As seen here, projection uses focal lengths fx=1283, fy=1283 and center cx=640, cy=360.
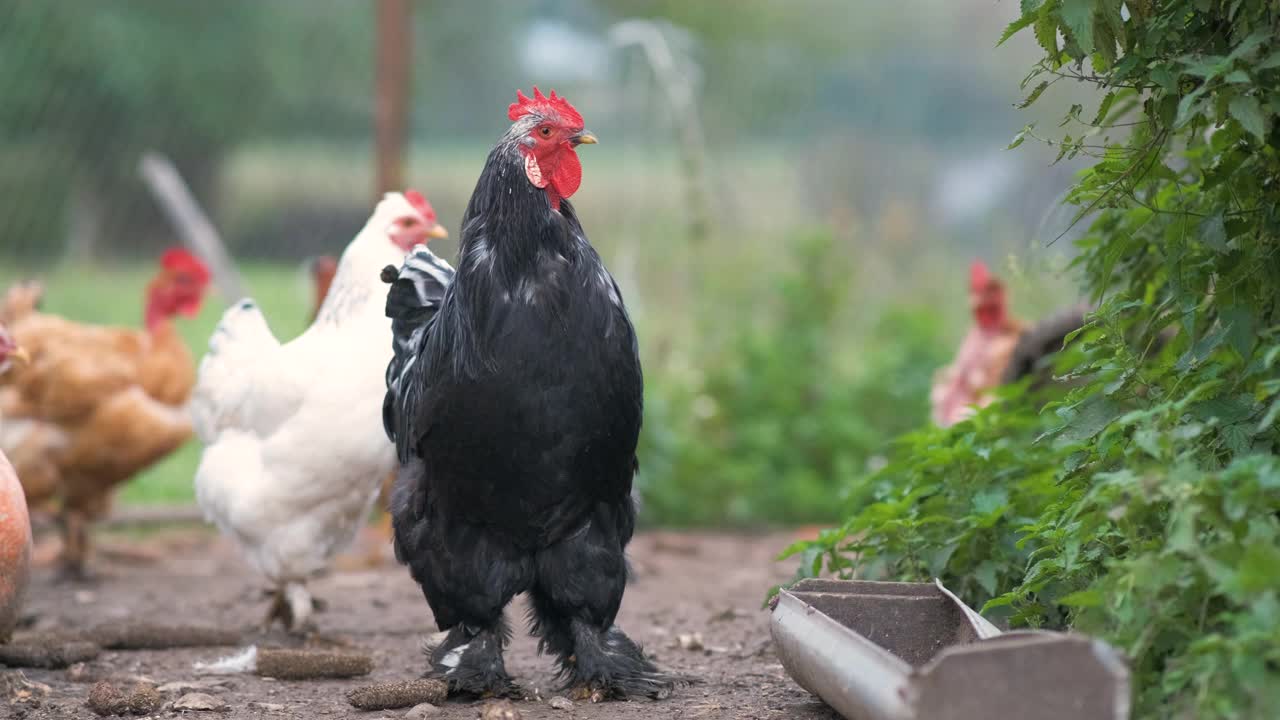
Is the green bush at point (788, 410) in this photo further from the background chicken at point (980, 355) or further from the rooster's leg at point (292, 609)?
the rooster's leg at point (292, 609)

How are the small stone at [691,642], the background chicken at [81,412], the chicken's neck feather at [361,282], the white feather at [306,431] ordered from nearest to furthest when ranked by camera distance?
the small stone at [691,642] → the white feather at [306,431] → the chicken's neck feather at [361,282] → the background chicken at [81,412]

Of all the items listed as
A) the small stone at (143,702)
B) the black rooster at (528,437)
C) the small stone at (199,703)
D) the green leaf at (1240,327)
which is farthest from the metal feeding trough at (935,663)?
the small stone at (143,702)

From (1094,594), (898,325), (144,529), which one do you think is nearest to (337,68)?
(144,529)

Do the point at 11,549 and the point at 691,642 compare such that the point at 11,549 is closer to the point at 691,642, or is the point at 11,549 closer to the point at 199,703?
the point at 199,703

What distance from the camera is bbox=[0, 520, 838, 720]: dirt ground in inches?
143

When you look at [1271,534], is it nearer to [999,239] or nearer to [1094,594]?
[1094,594]

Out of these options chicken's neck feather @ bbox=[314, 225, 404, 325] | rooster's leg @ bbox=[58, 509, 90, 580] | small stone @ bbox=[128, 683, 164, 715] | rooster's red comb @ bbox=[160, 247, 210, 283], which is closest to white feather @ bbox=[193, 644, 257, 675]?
small stone @ bbox=[128, 683, 164, 715]

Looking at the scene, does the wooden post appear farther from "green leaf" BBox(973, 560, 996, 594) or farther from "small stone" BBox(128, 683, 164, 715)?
"green leaf" BBox(973, 560, 996, 594)

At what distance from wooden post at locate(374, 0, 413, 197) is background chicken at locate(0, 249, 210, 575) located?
1487 millimetres

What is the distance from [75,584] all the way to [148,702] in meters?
2.83

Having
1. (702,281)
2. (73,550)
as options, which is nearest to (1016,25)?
(73,550)

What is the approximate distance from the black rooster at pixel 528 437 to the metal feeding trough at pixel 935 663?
0.60 m

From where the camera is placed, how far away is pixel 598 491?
11.8ft

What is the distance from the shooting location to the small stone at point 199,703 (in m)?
3.68
